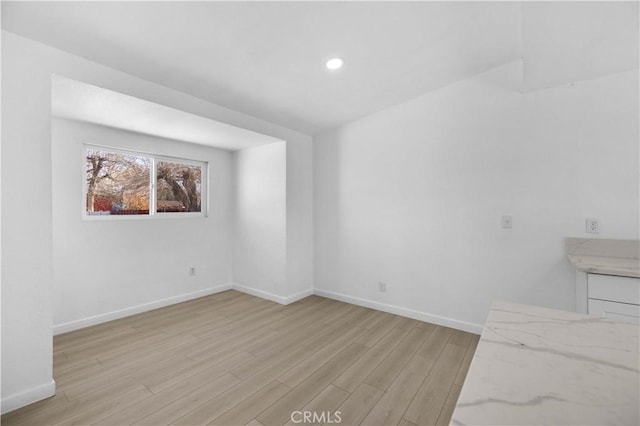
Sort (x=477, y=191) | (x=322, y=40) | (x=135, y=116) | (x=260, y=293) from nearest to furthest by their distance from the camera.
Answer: (x=322, y=40), (x=135, y=116), (x=477, y=191), (x=260, y=293)

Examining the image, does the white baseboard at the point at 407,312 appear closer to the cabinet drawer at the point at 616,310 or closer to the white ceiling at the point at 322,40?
the cabinet drawer at the point at 616,310

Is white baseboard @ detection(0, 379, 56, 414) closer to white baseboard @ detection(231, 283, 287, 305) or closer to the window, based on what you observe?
the window

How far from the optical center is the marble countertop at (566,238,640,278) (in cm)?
186

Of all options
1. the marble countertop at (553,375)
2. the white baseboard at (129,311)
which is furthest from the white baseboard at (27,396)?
the marble countertop at (553,375)

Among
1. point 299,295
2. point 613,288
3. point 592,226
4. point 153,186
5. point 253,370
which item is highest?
point 153,186

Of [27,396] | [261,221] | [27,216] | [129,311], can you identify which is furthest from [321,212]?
[27,396]

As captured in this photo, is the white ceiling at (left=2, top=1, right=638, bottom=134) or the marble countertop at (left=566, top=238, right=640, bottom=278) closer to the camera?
the white ceiling at (left=2, top=1, right=638, bottom=134)

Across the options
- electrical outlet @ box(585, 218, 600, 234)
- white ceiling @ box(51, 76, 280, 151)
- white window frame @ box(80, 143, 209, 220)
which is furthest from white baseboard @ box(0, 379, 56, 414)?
electrical outlet @ box(585, 218, 600, 234)

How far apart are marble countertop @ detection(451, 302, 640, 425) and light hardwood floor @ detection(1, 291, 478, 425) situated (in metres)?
1.28

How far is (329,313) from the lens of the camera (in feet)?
11.1

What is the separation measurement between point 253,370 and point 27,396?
55.0 inches

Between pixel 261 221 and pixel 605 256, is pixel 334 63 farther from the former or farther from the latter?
pixel 605 256

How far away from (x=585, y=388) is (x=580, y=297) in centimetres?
208

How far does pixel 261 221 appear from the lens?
3.94 meters
